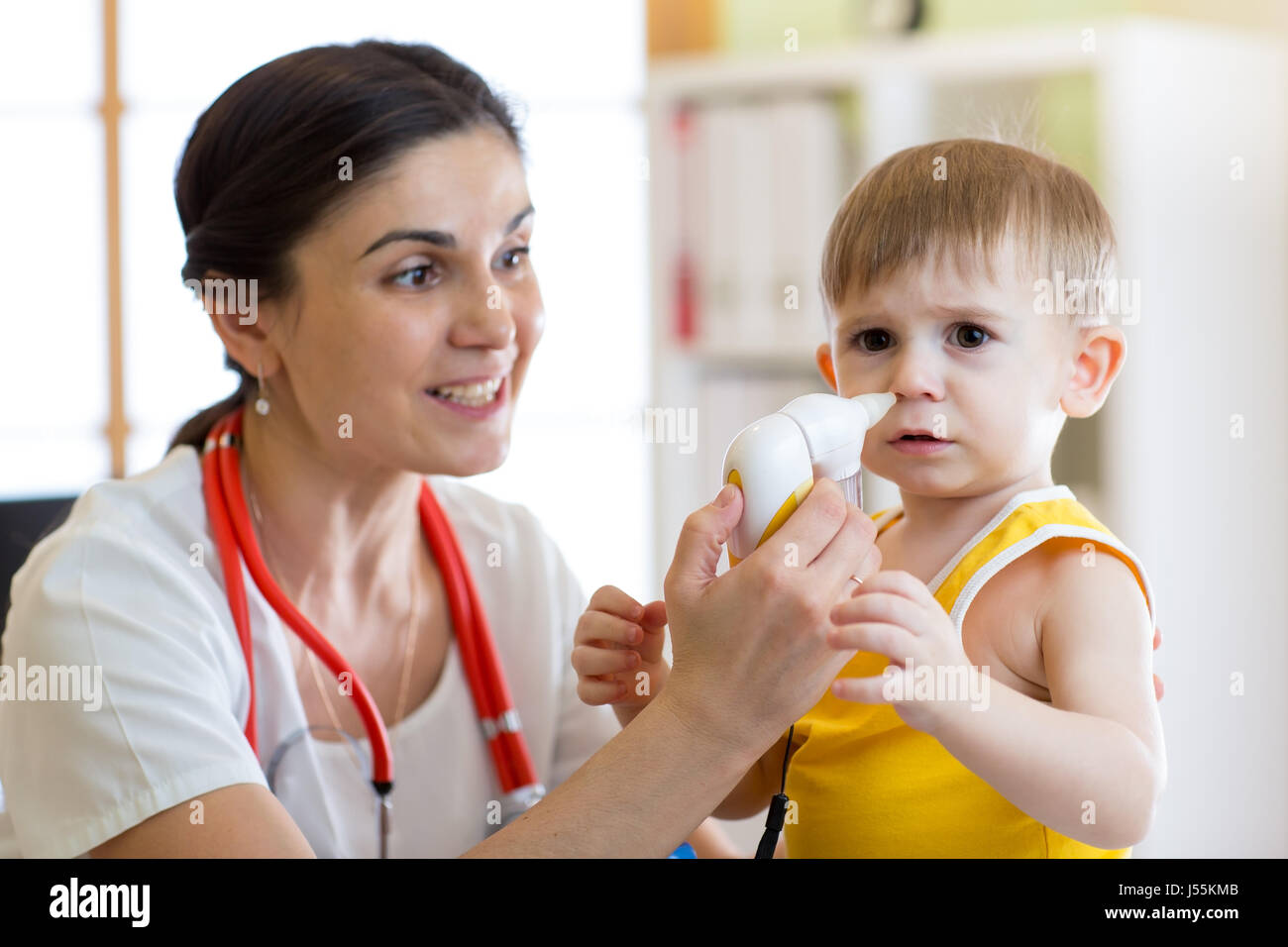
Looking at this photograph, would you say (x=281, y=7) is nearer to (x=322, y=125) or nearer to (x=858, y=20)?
(x=858, y=20)

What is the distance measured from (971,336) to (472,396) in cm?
58

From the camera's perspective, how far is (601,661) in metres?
1.04

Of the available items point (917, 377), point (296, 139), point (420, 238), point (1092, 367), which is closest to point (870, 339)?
point (917, 377)

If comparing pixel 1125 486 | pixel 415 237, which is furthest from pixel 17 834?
pixel 1125 486

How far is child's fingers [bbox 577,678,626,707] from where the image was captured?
1048 millimetres

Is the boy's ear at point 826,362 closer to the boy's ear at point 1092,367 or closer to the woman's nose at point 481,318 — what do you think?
the boy's ear at point 1092,367

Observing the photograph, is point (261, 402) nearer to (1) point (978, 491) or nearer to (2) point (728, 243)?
(1) point (978, 491)

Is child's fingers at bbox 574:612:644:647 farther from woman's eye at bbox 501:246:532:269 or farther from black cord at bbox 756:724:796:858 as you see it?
woman's eye at bbox 501:246:532:269

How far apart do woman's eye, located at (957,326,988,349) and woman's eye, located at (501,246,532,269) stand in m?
0.54

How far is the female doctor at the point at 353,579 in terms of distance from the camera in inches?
36.9

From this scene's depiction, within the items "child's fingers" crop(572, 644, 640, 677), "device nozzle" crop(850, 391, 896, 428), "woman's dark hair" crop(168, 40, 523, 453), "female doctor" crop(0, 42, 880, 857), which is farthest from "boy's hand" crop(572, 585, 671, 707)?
"woman's dark hair" crop(168, 40, 523, 453)

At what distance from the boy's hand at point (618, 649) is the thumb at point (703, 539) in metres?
0.11

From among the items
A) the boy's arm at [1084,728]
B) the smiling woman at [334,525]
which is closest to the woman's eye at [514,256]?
the smiling woman at [334,525]
